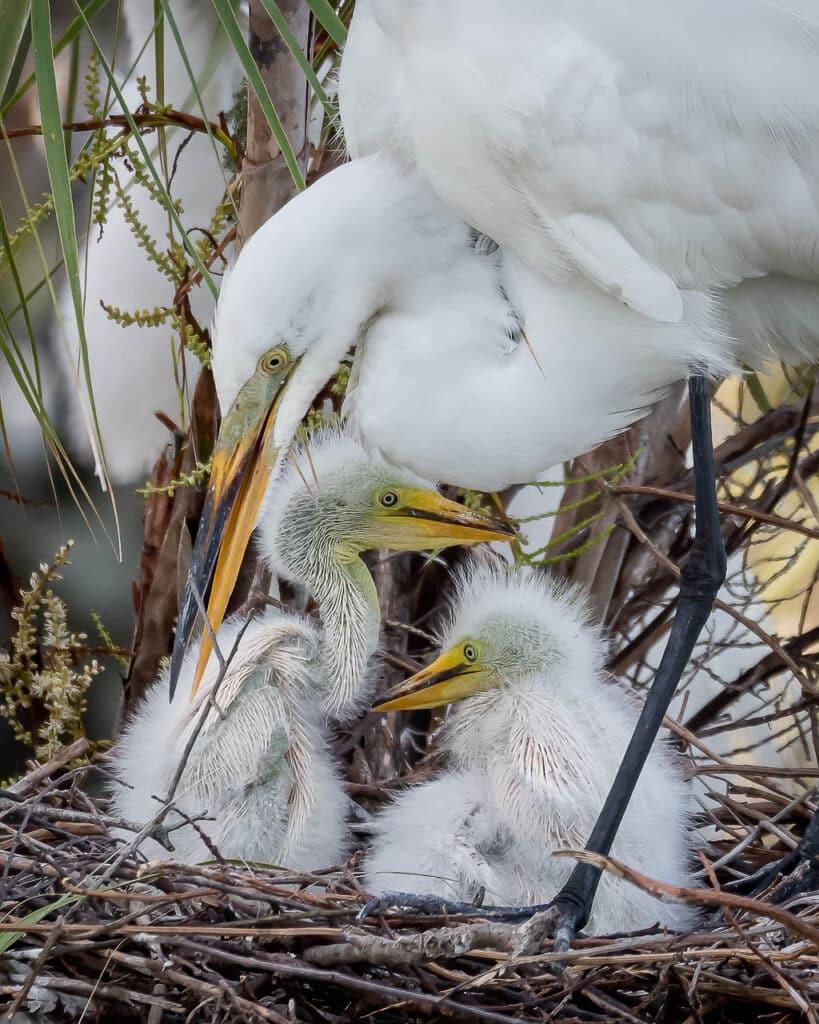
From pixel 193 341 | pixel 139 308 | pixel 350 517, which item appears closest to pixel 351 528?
pixel 350 517

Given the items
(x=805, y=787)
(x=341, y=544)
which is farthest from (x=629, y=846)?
(x=805, y=787)

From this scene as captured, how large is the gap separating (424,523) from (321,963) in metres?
0.62

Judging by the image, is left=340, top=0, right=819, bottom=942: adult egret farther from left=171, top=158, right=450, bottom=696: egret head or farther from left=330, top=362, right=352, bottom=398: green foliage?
left=330, top=362, right=352, bottom=398: green foliage

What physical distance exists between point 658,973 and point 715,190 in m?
0.71

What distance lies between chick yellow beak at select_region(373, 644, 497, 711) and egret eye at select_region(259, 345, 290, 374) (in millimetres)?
416

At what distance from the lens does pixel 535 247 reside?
1283mm

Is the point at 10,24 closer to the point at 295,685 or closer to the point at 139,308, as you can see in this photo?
the point at 295,685

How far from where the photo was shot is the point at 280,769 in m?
1.44

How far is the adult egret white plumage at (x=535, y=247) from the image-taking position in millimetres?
1204

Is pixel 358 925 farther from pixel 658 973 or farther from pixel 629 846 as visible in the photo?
pixel 629 846

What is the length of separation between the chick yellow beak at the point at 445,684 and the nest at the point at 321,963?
0.35m

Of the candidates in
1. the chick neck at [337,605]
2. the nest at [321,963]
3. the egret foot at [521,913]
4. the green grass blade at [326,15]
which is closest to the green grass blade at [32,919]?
the nest at [321,963]

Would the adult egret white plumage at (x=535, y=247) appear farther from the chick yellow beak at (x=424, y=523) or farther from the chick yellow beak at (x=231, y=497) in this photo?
the chick yellow beak at (x=424, y=523)

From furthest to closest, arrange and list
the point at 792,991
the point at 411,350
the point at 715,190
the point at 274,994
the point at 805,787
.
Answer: the point at 805,787 → the point at 411,350 → the point at 715,190 → the point at 274,994 → the point at 792,991
